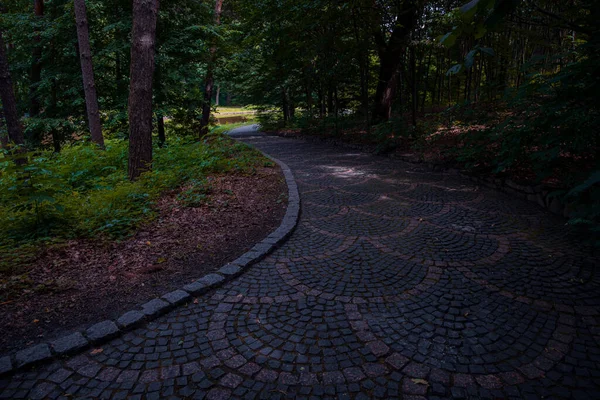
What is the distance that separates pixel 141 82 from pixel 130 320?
17.4 ft

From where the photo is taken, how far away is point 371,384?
6.64 ft

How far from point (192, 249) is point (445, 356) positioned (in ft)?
9.96

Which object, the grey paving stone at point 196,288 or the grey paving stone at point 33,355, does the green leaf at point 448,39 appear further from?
the grey paving stone at point 33,355

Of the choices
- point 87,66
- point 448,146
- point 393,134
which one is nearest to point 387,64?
point 393,134

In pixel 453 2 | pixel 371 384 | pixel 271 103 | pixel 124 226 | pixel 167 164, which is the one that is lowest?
pixel 371 384

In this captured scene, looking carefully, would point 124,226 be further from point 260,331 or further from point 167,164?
point 167,164

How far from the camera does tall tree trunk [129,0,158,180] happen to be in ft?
20.4

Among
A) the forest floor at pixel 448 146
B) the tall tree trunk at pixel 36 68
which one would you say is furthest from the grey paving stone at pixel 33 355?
the tall tree trunk at pixel 36 68

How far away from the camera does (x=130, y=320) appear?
2.65 meters

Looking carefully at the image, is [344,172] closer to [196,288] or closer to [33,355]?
[196,288]

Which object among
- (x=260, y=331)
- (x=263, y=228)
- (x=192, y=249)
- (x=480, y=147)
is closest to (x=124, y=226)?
(x=192, y=249)

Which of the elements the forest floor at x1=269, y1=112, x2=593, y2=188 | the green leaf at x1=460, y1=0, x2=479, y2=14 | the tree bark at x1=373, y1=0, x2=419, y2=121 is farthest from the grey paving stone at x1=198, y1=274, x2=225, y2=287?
the tree bark at x1=373, y1=0, x2=419, y2=121

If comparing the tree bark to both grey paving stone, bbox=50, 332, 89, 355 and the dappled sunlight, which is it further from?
grey paving stone, bbox=50, 332, 89, 355

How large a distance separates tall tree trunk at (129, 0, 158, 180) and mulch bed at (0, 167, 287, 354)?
1642 mm
